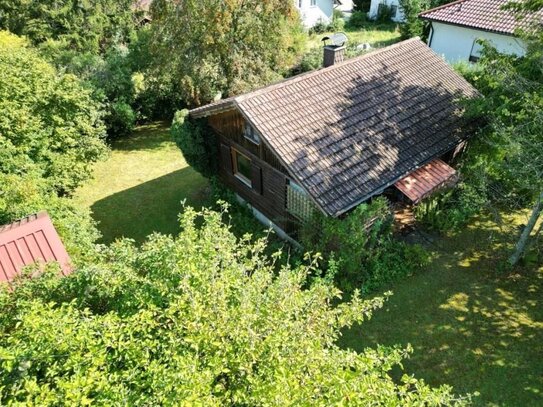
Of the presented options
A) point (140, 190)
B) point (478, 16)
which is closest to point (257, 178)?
point (140, 190)

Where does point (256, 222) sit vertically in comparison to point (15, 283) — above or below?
below

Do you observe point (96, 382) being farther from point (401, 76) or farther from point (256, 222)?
point (401, 76)

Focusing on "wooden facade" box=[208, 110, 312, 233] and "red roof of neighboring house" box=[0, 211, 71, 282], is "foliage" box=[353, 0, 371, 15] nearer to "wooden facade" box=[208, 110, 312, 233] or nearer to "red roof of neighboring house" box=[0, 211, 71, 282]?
"wooden facade" box=[208, 110, 312, 233]

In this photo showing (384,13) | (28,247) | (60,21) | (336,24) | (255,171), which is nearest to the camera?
(28,247)

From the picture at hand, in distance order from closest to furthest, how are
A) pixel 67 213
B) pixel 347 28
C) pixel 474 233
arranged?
1. pixel 67 213
2. pixel 474 233
3. pixel 347 28

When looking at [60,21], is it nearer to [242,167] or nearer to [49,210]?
[242,167]

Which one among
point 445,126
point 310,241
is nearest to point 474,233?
point 445,126

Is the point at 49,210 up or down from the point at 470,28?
down

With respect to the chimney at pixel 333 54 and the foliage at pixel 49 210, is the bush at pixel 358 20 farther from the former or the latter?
the foliage at pixel 49 210
